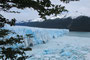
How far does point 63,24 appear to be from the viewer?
49.1m

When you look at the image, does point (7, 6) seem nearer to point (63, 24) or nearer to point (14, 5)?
point (14, 5)

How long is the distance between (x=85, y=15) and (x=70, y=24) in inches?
201

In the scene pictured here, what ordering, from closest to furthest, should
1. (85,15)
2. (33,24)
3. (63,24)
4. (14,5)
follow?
1. (14,5)
2. (85,15)
3. (63,24)
4. (33,24)

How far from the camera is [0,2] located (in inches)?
54.7

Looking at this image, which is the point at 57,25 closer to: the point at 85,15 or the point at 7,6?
the point at 85,15

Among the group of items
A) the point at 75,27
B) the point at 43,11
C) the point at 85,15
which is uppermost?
the point at 43,11

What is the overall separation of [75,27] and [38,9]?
1820 inches

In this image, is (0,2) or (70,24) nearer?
(0,2)

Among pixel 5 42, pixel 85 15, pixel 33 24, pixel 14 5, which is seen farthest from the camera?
pixel 33 24

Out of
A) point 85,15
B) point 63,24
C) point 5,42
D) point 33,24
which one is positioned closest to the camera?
point 5,42

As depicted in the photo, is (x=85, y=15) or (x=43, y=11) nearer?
(x=43, y=11)

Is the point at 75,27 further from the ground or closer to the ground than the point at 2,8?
closer to the ground

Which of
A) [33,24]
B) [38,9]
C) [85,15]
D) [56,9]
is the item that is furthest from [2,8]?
[33,24]

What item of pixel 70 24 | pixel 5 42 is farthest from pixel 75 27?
pixel 5 42
